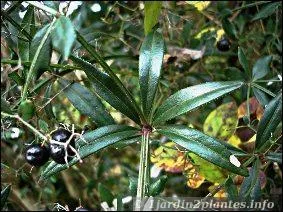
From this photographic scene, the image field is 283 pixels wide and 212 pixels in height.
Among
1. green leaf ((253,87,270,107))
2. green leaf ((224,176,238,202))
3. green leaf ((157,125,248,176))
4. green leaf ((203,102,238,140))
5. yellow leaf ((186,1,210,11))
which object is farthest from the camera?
yellow leaf ((186,1,210,11))

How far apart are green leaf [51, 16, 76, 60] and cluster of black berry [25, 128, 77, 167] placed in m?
0.15

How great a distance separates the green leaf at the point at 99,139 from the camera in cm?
93

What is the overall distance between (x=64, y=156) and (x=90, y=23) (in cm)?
120

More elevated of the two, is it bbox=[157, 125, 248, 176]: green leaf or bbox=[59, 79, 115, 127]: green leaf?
bbox=[59, 79, 115, 127]: green leaf

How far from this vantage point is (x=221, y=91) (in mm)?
974

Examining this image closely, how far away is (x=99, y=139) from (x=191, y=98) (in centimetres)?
20

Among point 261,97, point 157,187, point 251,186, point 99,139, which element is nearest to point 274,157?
point 251,186

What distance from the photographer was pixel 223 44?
1.65 metres

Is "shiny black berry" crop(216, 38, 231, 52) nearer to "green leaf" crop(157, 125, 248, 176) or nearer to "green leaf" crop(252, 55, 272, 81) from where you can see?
"green leaf" crop(252, 55, 272, 81)

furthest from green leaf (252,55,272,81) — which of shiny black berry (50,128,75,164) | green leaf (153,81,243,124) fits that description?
shiny black berry (50,128,75,164)

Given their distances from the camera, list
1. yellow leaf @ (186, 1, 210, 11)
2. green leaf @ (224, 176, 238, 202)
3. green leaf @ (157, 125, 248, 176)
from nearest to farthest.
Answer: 1. green leaf @ (157, 125, 248, 176)
2. green leaf @ (224, 176, 238, 202)
3. yellow leaf @ (186, 1, 210, 11)

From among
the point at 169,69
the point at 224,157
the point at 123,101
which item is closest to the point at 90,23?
the point at 169,69

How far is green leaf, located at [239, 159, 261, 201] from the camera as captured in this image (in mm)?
1098

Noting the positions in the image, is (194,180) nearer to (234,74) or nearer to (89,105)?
(234,74)
